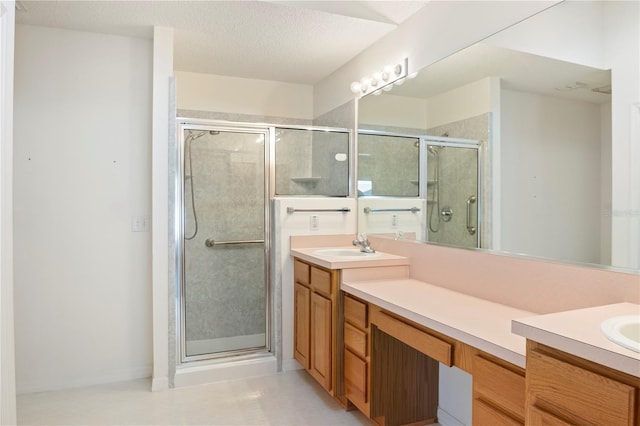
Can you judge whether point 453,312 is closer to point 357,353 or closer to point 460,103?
point 357,353

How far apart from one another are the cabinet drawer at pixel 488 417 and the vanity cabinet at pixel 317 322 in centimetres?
106

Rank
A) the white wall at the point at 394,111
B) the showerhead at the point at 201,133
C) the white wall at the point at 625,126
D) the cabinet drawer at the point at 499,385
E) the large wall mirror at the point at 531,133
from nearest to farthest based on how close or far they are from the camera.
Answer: the cabinet drawer at the point at 499,385, the white wall at the point at 625,126, the large wall mirror at the point at 531,133, the white wall at the point at 394,111, the showerhead at the point at 201,133

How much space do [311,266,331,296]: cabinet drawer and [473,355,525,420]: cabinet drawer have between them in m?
1.15

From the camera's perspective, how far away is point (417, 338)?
1.77 m

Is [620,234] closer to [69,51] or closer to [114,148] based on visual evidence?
[114,148]

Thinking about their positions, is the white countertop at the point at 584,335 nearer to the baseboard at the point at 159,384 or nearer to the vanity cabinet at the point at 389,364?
the vanity cabinet at the point at 389,364

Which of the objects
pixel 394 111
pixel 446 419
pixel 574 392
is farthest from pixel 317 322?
pixel 574 392

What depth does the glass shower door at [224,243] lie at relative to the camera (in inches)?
118

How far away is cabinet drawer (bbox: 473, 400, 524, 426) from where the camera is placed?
4.45 feet

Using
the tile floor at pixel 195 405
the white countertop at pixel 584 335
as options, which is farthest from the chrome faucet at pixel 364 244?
the white countertop at pixel 584 335

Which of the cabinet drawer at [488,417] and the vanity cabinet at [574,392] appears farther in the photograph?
the cabinet drawer at [488,417]

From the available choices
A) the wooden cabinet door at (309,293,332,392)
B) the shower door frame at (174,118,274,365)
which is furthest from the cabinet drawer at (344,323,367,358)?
the shower door frame at (174,118,274,365)

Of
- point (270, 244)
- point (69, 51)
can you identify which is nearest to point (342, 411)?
point (270, 244)

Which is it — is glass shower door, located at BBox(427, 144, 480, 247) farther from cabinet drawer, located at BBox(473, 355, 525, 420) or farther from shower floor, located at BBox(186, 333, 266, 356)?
shower floor, located at BBox(186, 333, 266, 356)
